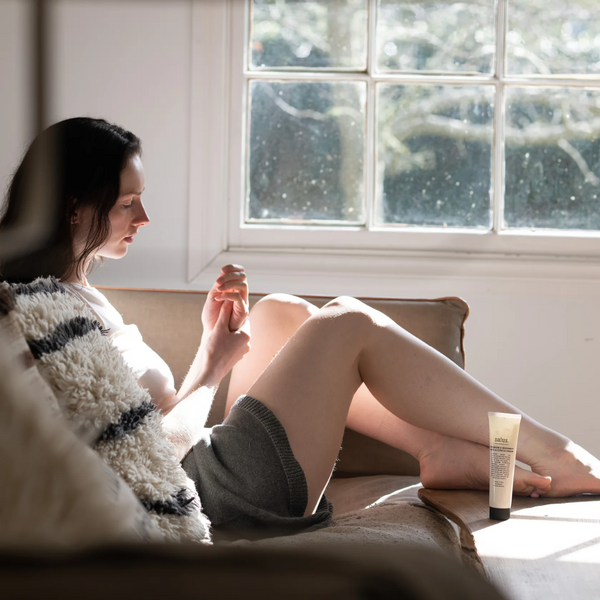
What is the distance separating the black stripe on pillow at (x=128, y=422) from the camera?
832 millimetres

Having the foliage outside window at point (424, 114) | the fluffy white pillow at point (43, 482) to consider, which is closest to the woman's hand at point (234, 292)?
the foliage outside window at point (424, 114)

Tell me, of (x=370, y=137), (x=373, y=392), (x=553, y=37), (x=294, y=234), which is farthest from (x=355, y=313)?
(x=553, y=37)

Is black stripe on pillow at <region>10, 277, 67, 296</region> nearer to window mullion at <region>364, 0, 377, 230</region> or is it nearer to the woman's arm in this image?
the woman's arm

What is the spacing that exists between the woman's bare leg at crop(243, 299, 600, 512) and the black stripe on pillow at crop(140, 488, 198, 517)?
0.28 metres

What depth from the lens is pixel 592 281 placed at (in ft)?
6.63

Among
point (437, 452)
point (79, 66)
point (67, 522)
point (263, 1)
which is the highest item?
point (263, 1)

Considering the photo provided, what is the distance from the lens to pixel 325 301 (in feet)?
5.17

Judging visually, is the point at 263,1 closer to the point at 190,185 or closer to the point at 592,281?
the point at 190,185

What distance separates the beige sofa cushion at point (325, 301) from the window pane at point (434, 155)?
63 cm

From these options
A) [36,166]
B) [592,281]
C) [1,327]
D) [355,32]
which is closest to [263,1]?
[355,32]

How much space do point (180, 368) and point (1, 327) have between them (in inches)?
33.9

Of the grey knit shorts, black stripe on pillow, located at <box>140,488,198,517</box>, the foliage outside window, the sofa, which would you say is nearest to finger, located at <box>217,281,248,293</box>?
the grey knit shorts

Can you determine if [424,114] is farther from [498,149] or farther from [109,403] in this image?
[109,403]

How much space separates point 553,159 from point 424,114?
41cm
